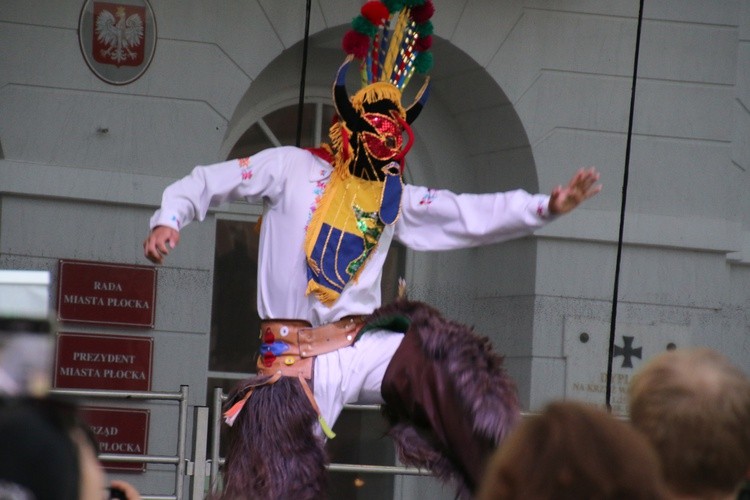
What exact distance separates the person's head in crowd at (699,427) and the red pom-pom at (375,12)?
2.31 m

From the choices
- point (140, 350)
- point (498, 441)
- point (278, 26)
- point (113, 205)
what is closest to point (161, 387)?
point (140, 350)

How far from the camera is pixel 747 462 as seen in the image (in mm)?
2215

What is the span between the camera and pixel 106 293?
19.8ft

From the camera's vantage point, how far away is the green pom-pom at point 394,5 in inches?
174

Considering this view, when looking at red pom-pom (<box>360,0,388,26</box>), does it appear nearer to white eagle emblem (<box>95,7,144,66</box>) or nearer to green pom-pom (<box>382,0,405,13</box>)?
green pom-pom (<box>382,0,405,13</box>)

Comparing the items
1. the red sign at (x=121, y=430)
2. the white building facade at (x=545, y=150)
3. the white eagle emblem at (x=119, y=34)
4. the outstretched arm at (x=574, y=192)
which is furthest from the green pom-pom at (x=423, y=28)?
the red sign at (x=121, y=430)

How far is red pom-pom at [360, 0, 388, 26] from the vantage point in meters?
4.32

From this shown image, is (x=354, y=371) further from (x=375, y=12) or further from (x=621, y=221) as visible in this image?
(x=621, y=221)

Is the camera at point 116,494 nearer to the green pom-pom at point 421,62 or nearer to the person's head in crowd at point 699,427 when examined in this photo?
the person's head in crowd at point 699,427

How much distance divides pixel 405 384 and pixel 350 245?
0.57 m

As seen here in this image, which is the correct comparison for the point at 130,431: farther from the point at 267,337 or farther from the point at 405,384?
the point at 405,384

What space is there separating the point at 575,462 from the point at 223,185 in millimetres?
2544

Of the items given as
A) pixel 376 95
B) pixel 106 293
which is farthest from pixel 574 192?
pixel 106 293

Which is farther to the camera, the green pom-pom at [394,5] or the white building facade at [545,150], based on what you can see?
the white building facade at [545,150]
